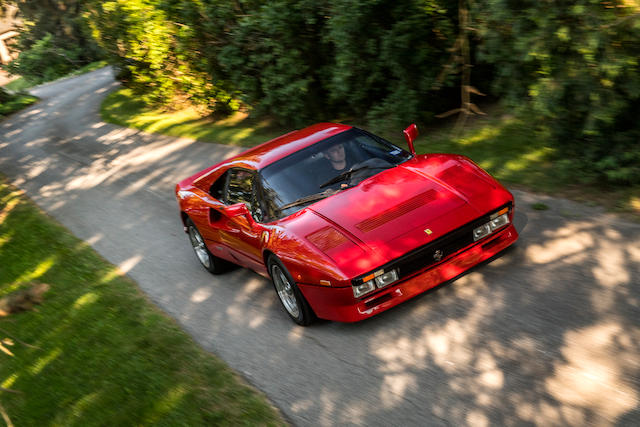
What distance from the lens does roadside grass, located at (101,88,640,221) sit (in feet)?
23.5

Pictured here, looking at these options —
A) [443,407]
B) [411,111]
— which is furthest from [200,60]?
[443,407]

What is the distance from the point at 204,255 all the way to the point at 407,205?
3.50m

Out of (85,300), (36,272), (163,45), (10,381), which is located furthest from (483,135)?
(163,45)

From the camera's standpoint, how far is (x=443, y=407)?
13.9 feet

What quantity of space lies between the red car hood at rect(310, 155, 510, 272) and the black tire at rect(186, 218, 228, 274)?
2.35m

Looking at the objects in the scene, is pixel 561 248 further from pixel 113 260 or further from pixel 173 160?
pixel 173 160

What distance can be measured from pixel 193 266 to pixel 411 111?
4.56 metres

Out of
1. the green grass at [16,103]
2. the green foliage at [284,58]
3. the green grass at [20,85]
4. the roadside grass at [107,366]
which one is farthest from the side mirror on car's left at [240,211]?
the green grass at [20,85]

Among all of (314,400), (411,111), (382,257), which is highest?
(382,257)

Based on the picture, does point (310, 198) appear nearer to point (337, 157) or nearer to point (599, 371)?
point (337, 157)

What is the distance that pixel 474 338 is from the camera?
16.3 ft

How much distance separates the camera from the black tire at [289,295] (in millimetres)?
5785

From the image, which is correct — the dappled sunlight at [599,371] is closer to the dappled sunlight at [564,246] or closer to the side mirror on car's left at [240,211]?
the dappled sunlight at [564,246]

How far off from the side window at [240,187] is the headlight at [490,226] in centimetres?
235
